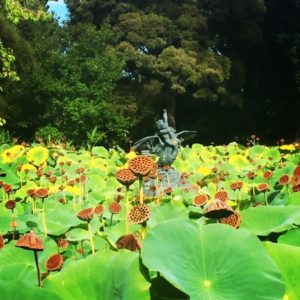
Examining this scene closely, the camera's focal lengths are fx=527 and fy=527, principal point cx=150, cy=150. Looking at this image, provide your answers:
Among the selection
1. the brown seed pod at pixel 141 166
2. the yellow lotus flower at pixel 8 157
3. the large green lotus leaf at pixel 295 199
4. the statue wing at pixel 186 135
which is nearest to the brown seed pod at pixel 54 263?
the brown seed pod at pixel 141 166

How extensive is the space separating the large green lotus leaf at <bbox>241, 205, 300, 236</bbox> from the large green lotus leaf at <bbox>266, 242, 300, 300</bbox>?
0.28 m

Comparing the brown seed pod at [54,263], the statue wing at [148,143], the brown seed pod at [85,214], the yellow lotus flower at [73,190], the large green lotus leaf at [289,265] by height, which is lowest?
the large green lotus leaf at [289,265]

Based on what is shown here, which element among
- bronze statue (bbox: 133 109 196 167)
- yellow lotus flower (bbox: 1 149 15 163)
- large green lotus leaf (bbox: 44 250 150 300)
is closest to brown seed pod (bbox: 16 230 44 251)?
large green lotus leaf (bbox: 44 250 150 300)

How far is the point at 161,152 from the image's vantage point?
16.3 feet

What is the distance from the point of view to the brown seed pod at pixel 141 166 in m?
0.82

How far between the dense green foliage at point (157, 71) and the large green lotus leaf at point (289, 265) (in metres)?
11.6

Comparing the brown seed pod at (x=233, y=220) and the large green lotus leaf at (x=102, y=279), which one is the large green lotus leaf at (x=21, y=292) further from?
the brown seed pod at (x=233, y=220)

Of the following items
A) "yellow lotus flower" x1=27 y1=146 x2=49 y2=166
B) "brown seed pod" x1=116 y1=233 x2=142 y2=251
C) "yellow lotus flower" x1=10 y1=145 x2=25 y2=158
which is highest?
"yellow lotus flower" x1=10 y1=145 x2=25 y2=158

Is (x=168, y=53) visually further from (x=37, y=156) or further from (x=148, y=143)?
(x=37, y=156)

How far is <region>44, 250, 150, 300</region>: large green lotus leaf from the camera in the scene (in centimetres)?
59

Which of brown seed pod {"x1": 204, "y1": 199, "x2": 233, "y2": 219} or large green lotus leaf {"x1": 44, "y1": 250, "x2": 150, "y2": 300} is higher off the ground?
brown seed pod {"x1": 204, "y1": 199, "x2": 233, "y2": 219}

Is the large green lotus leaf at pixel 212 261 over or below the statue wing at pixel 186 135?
below

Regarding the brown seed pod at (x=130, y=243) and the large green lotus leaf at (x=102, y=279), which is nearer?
the large green lotus leaf at (x=102, y=279)

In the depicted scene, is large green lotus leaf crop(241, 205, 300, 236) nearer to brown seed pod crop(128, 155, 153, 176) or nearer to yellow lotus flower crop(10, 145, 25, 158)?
brown seed pod crop(128, 155, 153, 176)
